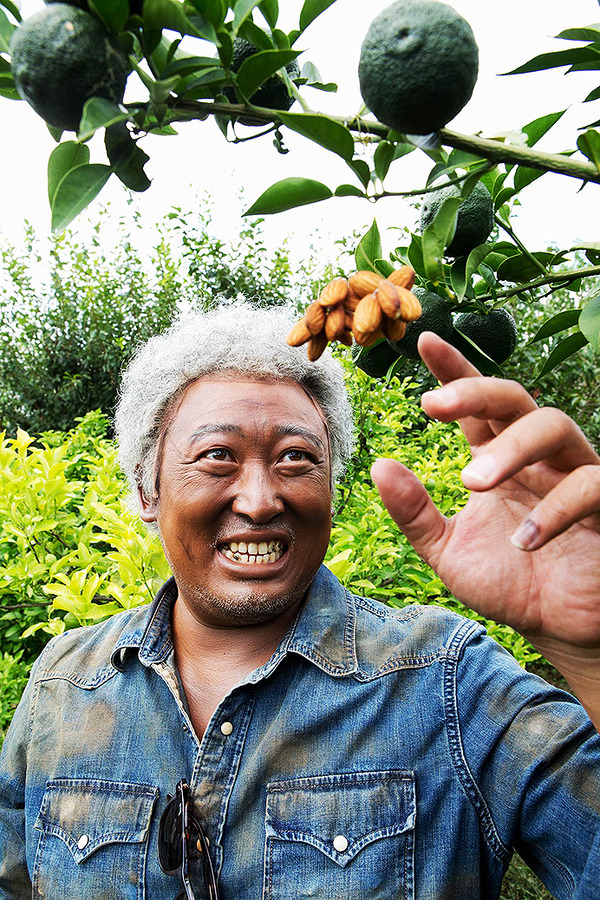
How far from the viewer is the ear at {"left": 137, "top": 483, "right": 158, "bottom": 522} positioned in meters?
1.94

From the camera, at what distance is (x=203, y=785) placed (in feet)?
5.10

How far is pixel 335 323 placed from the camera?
2.51 ft

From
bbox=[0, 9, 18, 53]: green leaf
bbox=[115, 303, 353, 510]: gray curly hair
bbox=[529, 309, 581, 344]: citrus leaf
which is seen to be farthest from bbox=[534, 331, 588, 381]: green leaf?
bbox=[115, 303, 353, 510]: gray curly hair

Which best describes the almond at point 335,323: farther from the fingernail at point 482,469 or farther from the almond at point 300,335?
the fingernail at point 482,469

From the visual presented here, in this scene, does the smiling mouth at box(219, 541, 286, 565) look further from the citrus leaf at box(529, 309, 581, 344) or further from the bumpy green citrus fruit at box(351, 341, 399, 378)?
the citrus leaf at box(529, 309, 581, 344)

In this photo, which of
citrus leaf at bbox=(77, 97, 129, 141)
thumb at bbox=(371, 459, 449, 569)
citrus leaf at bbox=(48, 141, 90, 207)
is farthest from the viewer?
thumb at bbox=(371, 459, 449, 569)

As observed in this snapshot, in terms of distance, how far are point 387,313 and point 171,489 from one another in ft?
3.54

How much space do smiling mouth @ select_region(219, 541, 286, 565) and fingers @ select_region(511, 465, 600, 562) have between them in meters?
0.88

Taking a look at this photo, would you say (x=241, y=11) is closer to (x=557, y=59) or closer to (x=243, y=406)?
(x=557, y=59)

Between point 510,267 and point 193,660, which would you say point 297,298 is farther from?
point 510,267

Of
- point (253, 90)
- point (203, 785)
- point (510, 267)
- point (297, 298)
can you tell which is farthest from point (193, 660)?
point (297, 298)

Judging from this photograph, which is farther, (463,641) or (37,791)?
(37,791)

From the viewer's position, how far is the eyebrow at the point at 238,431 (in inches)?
65.8

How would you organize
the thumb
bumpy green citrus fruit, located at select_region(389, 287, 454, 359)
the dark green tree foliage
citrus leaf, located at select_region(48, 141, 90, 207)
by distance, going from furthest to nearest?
the dark green tree foliage → the thumb → bumpy green citrus fruit, located at select_region(389, 287, 454, 359) → citrus leaf, located at select_region(48, 141, 90, 207)
